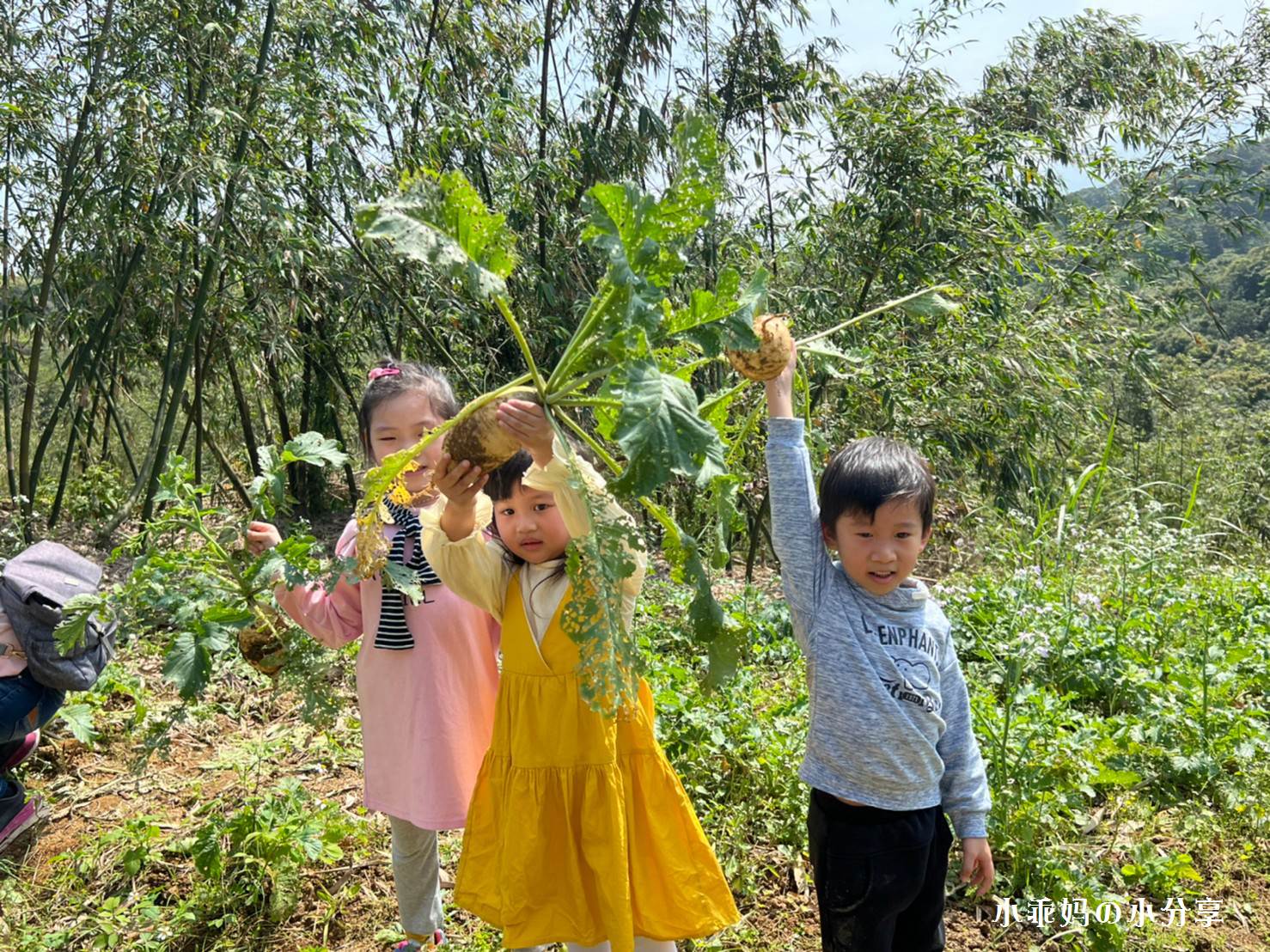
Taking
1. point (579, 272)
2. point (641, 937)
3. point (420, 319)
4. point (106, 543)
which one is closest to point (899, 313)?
point (579, 272)

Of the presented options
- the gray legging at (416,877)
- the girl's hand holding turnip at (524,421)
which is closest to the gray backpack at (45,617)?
the gray legging at (416,877)

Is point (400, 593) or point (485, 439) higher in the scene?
point (485, 439)

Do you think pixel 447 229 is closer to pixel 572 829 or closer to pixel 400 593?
pixel 400 593

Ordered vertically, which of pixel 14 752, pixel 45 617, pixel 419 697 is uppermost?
pixel 45 617

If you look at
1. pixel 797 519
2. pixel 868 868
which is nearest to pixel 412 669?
pixel 797 519

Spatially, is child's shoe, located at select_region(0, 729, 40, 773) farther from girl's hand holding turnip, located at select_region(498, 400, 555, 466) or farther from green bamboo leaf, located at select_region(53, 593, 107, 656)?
girl's hand holding turnip, located at select_region(498, 400, 555, 466)

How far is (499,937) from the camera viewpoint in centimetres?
212

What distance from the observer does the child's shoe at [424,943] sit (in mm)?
2016

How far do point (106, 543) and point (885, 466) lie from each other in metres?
5.08

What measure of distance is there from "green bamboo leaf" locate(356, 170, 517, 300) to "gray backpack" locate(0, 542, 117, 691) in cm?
179

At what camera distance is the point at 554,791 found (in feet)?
5.47

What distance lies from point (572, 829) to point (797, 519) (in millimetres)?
695

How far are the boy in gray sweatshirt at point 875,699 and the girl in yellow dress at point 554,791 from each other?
0.85ft

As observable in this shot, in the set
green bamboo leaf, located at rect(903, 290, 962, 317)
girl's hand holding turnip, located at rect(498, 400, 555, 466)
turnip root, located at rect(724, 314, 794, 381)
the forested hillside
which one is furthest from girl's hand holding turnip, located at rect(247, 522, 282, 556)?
green bamboo leaf, located at rect(903, 290, 962, 317)
